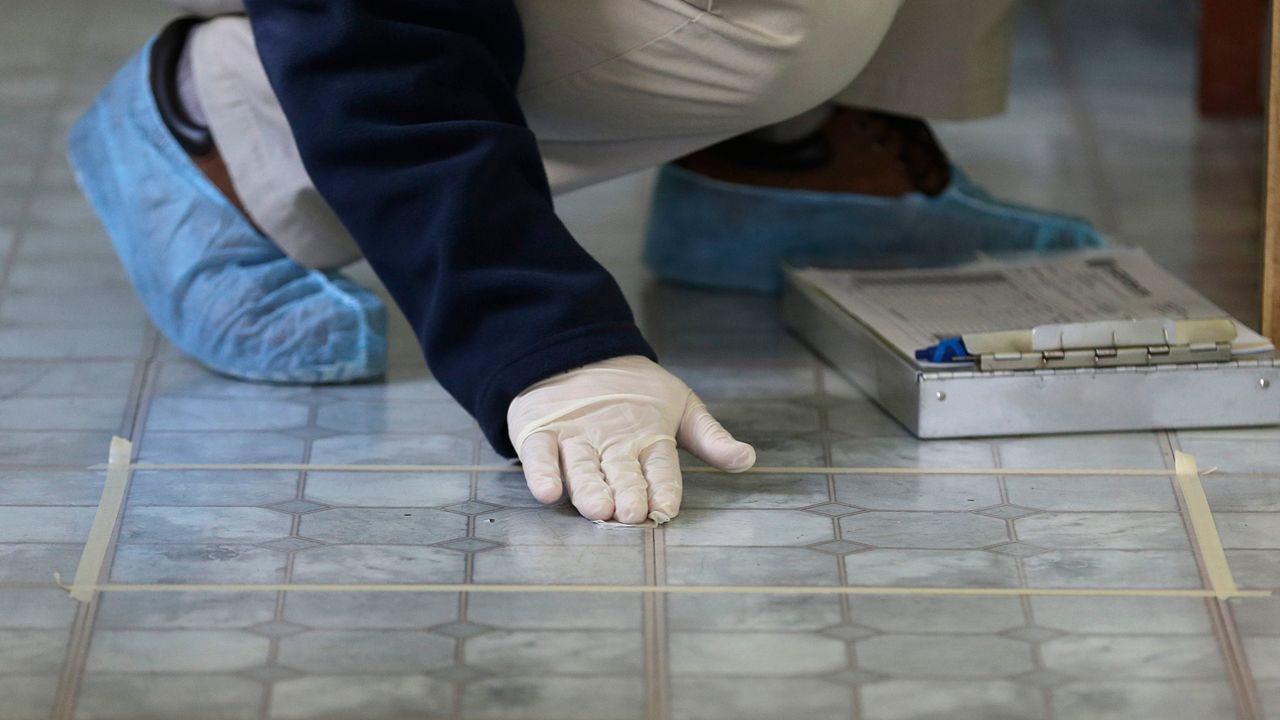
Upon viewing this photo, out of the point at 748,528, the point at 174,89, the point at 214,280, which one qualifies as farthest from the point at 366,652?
the point at 174,89

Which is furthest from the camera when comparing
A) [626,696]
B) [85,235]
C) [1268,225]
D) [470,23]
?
[85,235]

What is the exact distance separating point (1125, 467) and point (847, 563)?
24 centimetres

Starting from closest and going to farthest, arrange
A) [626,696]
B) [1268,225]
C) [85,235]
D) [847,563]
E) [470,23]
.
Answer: [626,696] < [847,563] < [470,23] < [1268,225] < [85,235]

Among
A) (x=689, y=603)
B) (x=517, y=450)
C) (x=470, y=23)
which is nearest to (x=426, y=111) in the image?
(x=470, y=23)

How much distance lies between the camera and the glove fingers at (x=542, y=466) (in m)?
0.97

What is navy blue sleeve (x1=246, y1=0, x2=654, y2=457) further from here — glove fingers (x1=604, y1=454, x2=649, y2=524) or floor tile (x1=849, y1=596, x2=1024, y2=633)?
floor tile (x1=849, y1=596, x2=1024, y2=633)

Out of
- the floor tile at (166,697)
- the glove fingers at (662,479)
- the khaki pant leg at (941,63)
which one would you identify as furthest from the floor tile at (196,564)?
the khaki pant leg at (941,63)

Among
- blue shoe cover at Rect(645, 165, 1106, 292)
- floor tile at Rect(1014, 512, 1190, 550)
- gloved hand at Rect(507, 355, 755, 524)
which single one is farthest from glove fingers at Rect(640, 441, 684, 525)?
blue shoe cover at Rect(645, 165, 1106, 292)

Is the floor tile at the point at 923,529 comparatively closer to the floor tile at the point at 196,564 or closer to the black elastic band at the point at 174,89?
the floor tile at the point at 196,564

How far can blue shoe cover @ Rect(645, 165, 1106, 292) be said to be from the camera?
4.59 feet

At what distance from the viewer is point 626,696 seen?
791 mm

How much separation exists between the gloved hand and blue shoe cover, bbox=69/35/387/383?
9.2 inches

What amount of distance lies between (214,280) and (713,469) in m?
0.42

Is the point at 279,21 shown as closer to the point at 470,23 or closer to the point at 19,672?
the point at 470,23
